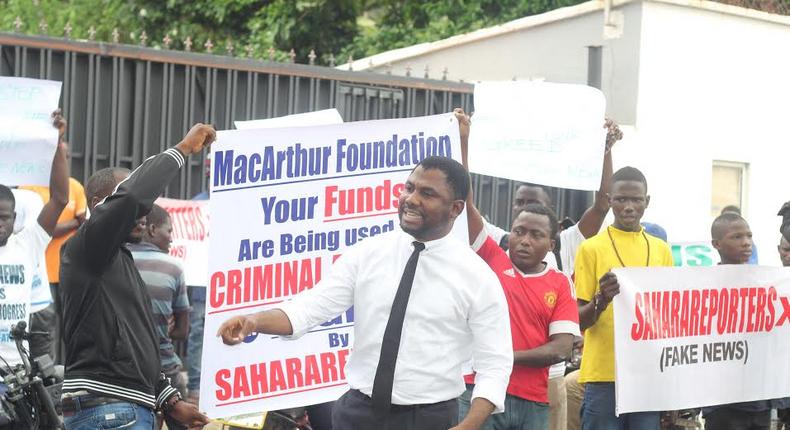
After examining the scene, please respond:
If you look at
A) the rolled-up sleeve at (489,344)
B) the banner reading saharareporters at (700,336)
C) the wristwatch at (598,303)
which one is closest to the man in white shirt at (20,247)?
the rolled-up sleeve at (489,344)

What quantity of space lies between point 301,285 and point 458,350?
1.51 metres

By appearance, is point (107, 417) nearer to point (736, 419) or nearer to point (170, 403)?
point (170, 403)

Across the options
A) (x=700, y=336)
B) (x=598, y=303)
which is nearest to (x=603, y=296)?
(x=598, y=303)

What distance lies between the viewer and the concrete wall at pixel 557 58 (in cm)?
1434

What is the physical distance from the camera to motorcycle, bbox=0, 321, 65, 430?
673cm

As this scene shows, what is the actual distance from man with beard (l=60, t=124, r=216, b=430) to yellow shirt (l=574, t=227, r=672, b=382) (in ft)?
9.00

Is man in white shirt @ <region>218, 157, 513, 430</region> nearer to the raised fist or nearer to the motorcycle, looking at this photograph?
the raised fist

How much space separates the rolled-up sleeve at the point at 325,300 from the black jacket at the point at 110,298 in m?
0.66

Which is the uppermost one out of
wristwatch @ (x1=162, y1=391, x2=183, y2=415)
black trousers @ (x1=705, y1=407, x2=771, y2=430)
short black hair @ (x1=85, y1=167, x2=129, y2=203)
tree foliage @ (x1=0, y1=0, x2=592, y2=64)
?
tree foliage @ (x1=0, y1=0, x2=592, y2=64)

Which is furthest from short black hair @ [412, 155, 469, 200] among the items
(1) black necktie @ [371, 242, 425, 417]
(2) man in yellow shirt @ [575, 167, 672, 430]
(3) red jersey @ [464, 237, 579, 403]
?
(2) man in yellow shirt @ [575, 167, 672, 430]

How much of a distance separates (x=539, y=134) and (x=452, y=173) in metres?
2.96

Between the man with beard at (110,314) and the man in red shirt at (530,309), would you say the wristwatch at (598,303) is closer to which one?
the man in red shirt at (530,309)

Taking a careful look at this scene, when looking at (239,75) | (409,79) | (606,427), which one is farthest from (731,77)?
(606,427)

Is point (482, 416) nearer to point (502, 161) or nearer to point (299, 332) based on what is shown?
point (299, 332)
